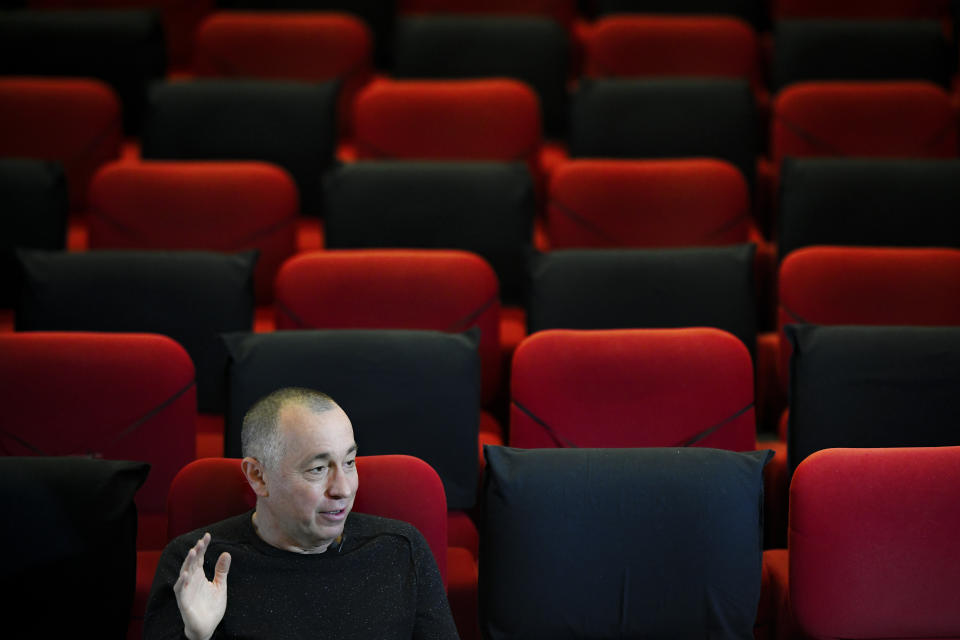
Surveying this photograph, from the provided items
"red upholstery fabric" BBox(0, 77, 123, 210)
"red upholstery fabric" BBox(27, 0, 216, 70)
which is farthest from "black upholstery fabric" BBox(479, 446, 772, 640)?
"red upholstery fabric" BBox(27, 0, 216, 70)

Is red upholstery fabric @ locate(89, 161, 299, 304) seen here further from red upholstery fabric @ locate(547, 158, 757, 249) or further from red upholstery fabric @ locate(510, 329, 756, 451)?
red upholstery fabric @ locate(510, 329, 756, 451)

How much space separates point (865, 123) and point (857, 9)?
0.98ft

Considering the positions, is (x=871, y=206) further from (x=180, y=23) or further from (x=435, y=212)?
(x=180, y=23)

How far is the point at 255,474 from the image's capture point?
1.98 feet

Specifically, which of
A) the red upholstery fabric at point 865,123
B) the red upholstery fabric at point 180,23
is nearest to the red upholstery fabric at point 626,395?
the red upholstery fabric at point 865,123

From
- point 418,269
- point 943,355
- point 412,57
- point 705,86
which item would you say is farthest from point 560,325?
point 412,57

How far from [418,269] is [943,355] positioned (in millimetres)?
365

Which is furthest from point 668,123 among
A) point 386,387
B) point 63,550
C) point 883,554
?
point 63,550

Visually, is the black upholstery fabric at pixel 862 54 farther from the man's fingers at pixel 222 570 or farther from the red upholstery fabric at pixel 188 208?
the man's fingers at pixel 222 570

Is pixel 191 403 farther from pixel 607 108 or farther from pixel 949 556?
pixel 607 108

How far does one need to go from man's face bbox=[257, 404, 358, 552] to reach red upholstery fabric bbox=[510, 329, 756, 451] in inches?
8.0

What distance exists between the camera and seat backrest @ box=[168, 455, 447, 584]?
643 mm

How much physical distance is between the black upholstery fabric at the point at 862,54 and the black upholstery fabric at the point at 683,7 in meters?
0.14

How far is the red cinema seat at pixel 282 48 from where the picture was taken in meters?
1.32
